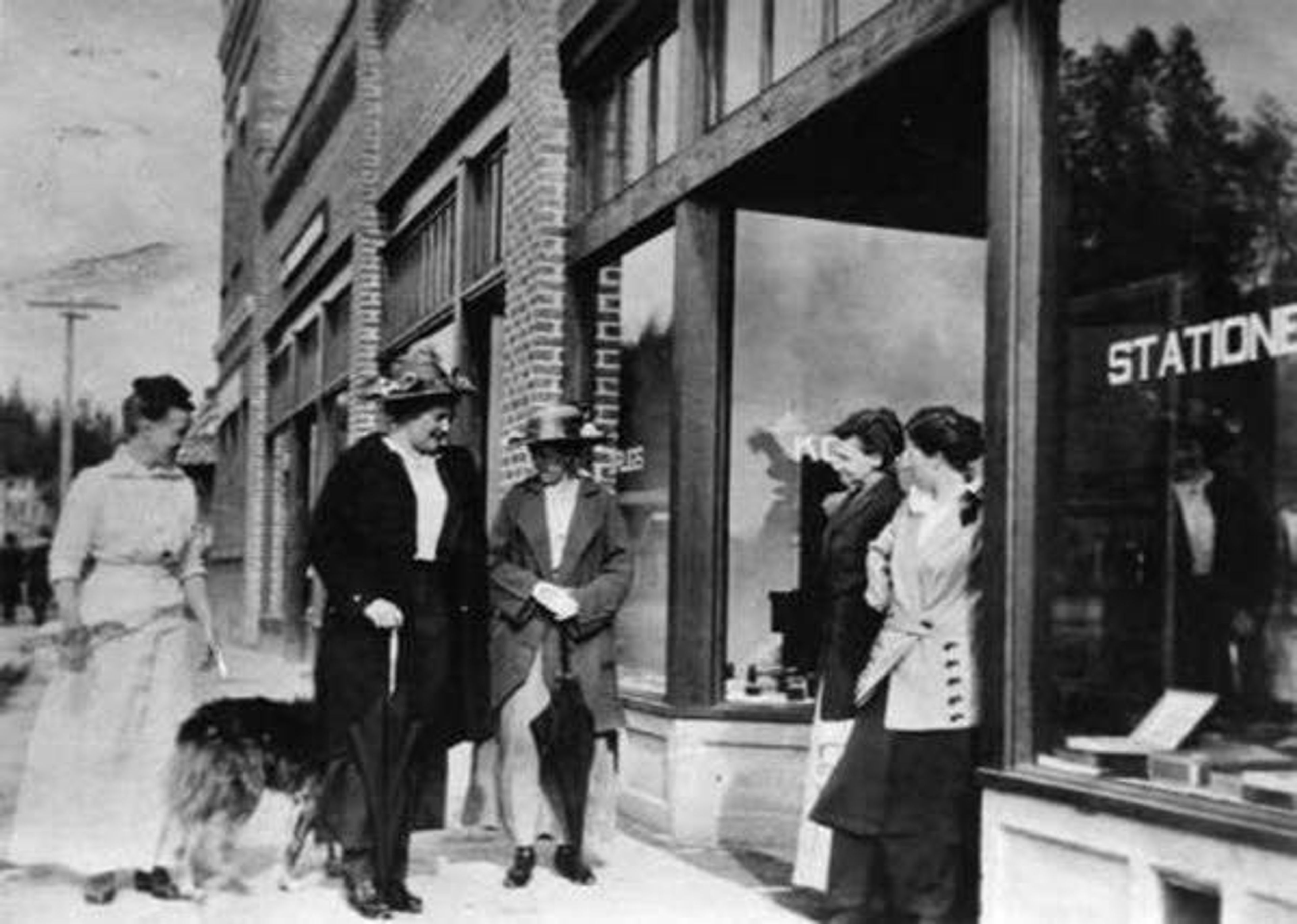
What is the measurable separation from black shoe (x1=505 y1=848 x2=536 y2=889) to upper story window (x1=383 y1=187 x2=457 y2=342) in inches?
229

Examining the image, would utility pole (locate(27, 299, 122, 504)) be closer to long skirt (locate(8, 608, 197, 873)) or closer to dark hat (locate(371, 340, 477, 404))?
long skirt (locate(8, 608, 197, 873))

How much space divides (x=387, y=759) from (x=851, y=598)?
1.71m

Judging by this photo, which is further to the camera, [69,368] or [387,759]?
[69,368]

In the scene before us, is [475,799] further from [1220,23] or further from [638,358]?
[1220,23]

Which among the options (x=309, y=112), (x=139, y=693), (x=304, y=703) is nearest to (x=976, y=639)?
(x=304, y=703)

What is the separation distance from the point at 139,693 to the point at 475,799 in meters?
1.68

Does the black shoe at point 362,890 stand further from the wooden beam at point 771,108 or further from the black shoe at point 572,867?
the wooden beam at point 771,108

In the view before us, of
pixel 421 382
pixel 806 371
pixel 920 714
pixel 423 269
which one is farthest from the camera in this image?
pixel 423 269

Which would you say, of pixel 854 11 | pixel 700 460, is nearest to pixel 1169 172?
pixel 854 11

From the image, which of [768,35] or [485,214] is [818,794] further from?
[485,214]

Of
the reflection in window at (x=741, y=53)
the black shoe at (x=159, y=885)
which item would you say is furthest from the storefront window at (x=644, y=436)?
the black shoe at (x=159, y=885)

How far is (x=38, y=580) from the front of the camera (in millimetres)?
11812

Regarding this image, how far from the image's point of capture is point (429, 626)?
6219 mm

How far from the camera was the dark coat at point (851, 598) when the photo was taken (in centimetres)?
588
